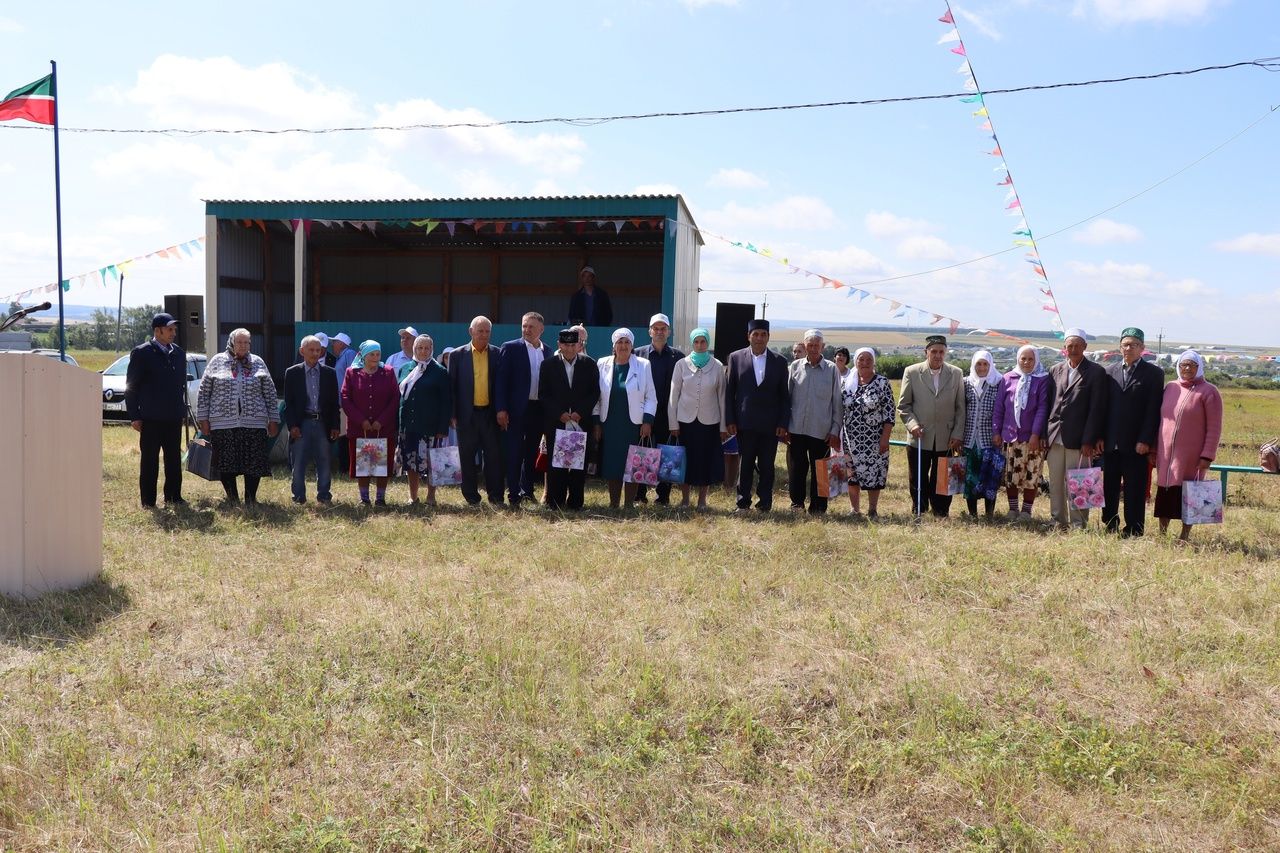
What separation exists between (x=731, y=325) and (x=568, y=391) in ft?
13.6

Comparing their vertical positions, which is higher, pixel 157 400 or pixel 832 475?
pixel 157 400

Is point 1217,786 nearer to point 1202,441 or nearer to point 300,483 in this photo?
point 1202,441

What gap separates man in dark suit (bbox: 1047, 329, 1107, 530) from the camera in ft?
25.2

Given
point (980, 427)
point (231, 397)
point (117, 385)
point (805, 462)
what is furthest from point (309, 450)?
point (117, 385)

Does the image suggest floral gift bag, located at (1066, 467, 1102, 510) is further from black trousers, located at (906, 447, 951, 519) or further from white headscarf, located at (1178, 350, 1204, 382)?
black trousers, located at (906, 447, 951, 519)

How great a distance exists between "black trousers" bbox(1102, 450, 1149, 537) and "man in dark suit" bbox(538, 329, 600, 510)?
13.9ft

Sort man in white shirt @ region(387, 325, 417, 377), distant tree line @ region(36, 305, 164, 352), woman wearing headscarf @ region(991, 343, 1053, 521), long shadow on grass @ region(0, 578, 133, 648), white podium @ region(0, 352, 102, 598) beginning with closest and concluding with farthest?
long shadow on grass @ region(0, 578, 133, 648)
white podium @ region(0, 352, 102, 598)
woman wearing headscarf @ region(991, 343, 1053, 521)
man in white shirt @ region(387, 325, 417, 377)
distant tree line @ region(36, 305, 164, 352)

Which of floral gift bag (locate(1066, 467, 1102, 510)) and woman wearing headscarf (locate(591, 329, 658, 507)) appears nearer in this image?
floral gift bag (locate(1066, 467, 1102, 510))

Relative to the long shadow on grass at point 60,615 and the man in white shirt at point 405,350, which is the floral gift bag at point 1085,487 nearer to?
the man in white shirt at point 405,350

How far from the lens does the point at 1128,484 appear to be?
7.69 m

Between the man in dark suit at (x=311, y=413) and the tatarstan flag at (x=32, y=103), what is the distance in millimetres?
4929

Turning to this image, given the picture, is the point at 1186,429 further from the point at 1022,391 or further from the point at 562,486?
the point at 562,486

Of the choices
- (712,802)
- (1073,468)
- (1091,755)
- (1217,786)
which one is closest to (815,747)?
(712,802)

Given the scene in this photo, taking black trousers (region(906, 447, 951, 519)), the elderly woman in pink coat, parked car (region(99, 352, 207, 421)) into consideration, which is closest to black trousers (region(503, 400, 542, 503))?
black trousers (region(906, 447, 951, 519))
